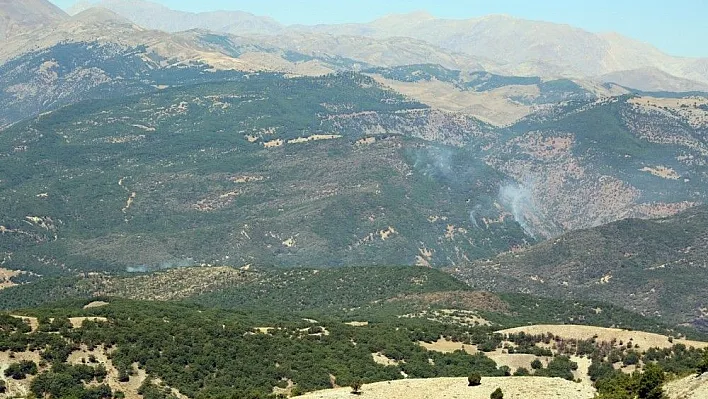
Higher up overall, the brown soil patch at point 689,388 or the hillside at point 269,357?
the brown soil patch at point 689,388

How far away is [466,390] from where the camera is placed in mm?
85688

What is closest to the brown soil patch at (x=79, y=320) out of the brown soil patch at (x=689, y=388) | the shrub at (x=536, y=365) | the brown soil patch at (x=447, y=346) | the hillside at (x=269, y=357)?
the hillside at (x=269, y=357)

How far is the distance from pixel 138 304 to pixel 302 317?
31.8 m

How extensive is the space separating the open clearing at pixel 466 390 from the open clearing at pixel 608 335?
4714 cm

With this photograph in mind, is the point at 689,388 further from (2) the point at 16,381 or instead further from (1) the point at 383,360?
(2) the point at 16,381

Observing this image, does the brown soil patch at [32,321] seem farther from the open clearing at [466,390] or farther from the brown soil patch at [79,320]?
the open clearing at [466,390]

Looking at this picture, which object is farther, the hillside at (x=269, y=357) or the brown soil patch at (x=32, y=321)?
the brown soil patch at (x=32, y=321)

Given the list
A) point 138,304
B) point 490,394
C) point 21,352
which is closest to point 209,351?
point 21,352

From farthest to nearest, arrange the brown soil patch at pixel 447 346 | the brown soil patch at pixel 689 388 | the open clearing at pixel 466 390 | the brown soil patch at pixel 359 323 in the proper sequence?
the brown soil patch at pixel 359 323, the brown soil patch at pixel 447 346, the open clearing at pixel 466 390, the brown soil patch at pixel 689 388

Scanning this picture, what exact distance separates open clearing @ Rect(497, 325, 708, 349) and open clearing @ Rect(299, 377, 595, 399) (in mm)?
47139

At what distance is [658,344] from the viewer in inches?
5167

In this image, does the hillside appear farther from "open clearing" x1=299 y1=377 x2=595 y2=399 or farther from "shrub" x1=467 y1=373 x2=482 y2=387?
"shrub" x1=467 y1=373 x2=482 y2=387

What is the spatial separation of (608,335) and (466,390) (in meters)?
56.6

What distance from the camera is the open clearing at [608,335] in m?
132
